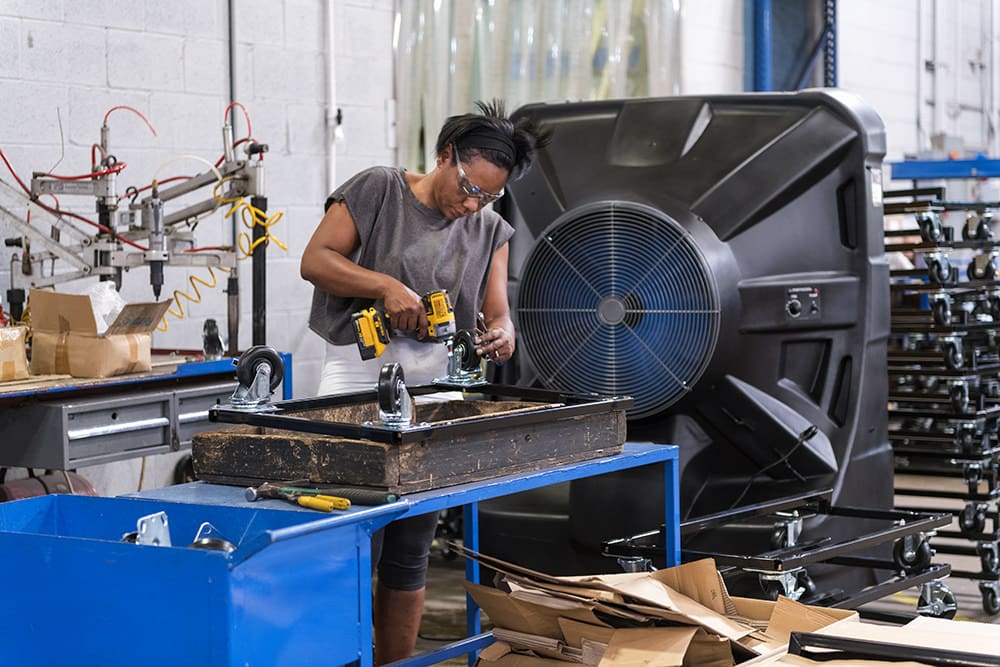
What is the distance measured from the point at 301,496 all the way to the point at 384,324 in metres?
0.67

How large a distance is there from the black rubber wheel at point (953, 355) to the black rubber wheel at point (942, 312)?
63 millimetres

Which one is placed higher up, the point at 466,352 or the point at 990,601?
the point at 466,352

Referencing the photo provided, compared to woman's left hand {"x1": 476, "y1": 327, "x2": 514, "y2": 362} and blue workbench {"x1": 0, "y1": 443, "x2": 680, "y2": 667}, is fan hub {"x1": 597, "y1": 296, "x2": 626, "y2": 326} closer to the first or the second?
woman's left hand {"x1": 476, "y1": 327, "x2": 514, "y2": 362}

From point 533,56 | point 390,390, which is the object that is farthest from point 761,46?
point 390,390

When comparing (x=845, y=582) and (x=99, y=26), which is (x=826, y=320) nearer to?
(x=845, y=582)

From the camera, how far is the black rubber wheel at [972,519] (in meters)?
3.64

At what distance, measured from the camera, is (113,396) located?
2.93 metres

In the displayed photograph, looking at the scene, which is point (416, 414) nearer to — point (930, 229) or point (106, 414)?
point (106, 414)

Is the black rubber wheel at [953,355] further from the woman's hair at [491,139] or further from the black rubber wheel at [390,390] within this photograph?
the black rubber wheel at [390,390]

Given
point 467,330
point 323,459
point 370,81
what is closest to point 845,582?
point 467,330

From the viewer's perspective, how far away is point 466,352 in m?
2.35

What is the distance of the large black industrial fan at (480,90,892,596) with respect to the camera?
3018mm

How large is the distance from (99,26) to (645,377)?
1822 mm

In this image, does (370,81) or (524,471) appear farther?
(370,81)
